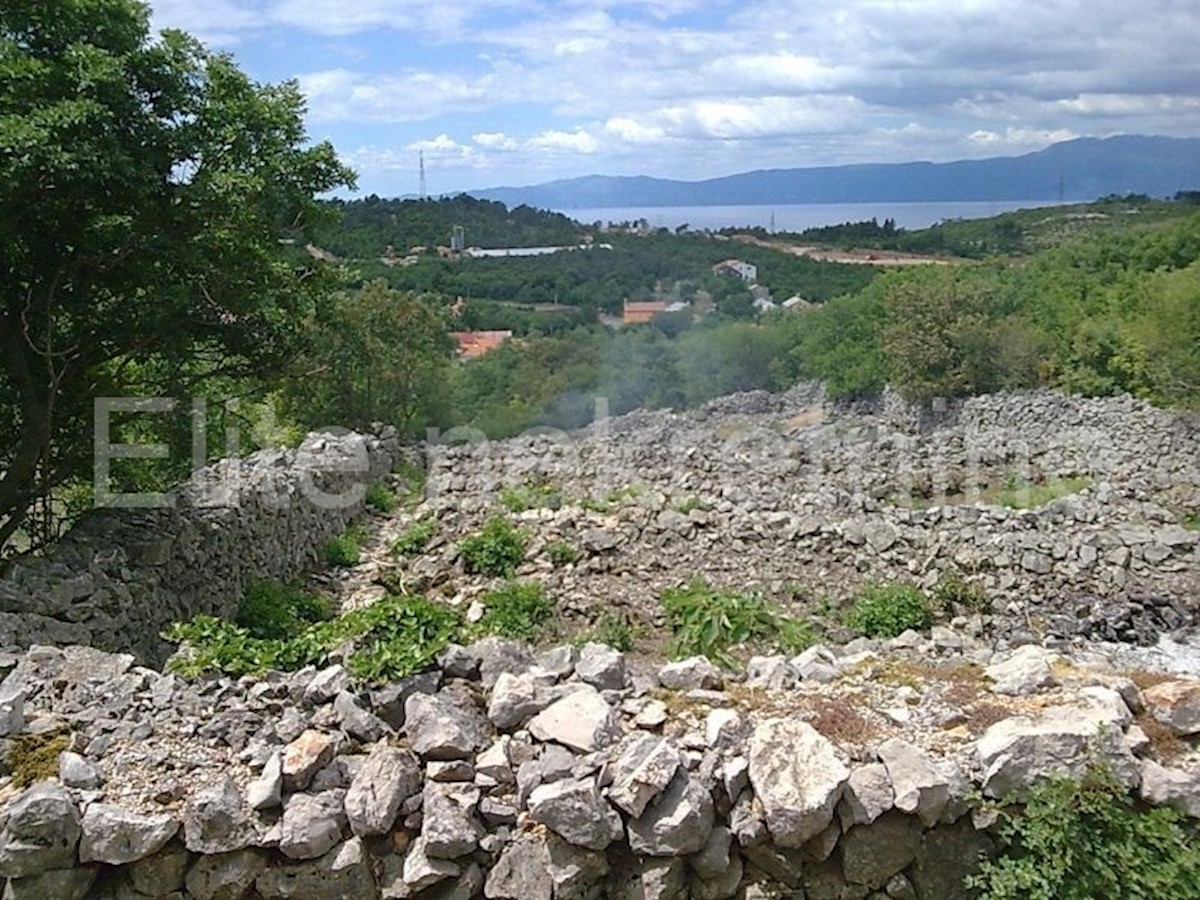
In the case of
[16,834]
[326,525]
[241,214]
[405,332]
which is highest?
[241,214]

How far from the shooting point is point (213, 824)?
11.2ft

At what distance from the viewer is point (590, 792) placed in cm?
337

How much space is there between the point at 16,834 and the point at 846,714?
300 cm

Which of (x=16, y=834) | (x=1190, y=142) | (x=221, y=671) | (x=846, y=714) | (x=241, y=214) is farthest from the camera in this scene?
→ (x=1190, y=142)

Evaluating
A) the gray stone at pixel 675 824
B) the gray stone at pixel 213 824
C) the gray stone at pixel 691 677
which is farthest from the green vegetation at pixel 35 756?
the gray stone at pixel 691 677

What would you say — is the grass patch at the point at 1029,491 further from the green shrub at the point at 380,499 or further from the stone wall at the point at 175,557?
the stone wall at the point at 175,557

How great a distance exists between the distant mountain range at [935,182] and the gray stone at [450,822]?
34.3 metres

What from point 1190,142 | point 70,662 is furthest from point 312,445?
point 1190,142

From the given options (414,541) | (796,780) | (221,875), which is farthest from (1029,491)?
(221,875)

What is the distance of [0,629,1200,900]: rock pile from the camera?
3.39 m

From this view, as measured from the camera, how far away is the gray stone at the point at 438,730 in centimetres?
368

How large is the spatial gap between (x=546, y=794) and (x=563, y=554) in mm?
5618

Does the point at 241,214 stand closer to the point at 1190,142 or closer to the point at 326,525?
the point at 326,525

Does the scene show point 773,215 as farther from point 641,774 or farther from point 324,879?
point 324,879
